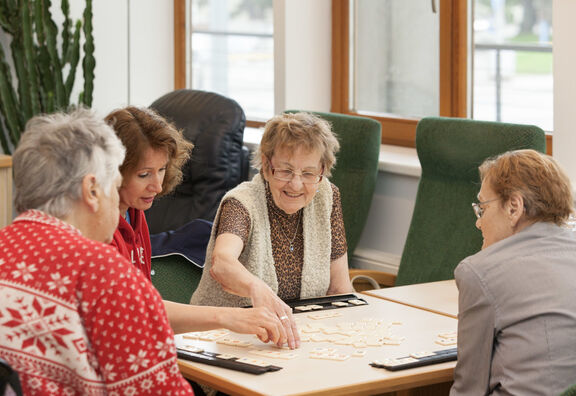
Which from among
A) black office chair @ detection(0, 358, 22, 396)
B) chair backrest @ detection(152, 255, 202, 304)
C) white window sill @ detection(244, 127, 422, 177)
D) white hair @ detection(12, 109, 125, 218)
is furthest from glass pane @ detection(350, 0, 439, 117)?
black office chair @ detection(0, 358, 22, 396)

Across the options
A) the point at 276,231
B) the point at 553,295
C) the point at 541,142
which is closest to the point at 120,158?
the point at 553,295

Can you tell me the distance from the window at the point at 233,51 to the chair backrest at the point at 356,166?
1365 mm

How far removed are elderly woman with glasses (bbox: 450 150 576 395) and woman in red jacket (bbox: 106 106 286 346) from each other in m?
0.49

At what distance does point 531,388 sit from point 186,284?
206 centimetres

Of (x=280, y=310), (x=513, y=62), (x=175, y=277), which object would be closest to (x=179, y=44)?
(x=175, y=277)

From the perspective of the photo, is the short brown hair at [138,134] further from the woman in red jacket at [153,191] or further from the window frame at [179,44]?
the window frame at [179,44]

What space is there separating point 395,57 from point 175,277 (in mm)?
1590

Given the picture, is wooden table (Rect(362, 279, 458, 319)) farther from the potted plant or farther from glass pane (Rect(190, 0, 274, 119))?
the potted plant

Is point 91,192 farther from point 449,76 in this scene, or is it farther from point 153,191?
point 449,76

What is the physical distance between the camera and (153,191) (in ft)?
8.34

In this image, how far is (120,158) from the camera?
1724 millimetres

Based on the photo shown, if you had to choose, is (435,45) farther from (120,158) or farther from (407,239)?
(120,158)

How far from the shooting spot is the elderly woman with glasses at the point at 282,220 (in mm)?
2904

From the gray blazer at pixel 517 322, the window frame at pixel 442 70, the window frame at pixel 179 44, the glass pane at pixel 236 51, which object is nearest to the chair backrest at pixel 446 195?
the window frame at pixel 442 70
